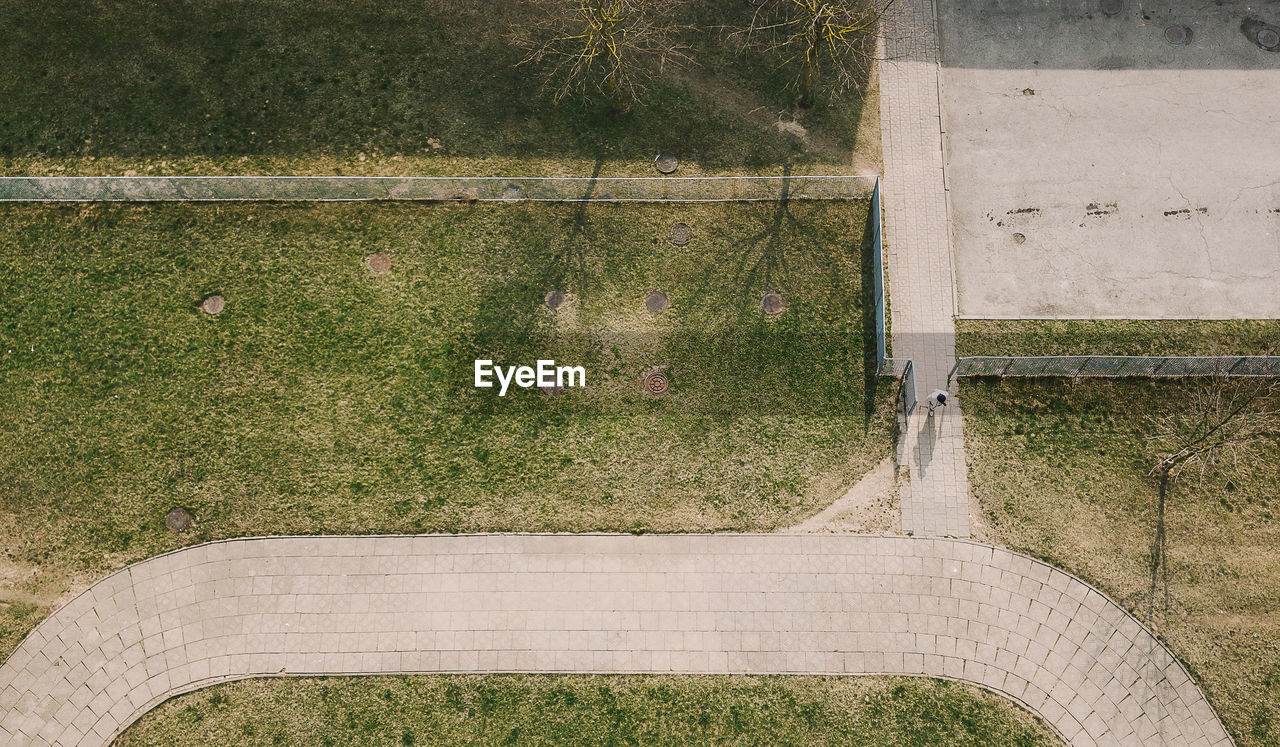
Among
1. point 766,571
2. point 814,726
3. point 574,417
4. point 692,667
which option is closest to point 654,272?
point 574,417

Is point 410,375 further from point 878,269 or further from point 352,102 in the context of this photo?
point 878,269

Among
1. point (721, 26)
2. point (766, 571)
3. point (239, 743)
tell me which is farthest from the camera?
point (721, 26)

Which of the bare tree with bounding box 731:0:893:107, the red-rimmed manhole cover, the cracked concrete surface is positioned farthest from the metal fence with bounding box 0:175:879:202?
the cracked concrete surface

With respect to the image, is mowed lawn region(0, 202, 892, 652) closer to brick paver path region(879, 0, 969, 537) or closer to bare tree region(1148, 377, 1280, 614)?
brick paver path region(879, 0, 969, 537)

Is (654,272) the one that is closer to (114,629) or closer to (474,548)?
(474,548)

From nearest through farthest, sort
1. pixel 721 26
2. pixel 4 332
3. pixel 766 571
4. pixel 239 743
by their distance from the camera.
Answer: pixel 239 743 < pixel 766 571 < pixel 4 332 < pixel 721 26

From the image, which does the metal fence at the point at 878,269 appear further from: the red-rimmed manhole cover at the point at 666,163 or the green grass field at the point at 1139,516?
the red-rimmed manhole cover at the point at 666,163

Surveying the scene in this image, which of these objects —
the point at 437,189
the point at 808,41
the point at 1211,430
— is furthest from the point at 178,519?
the point at 1211,430
